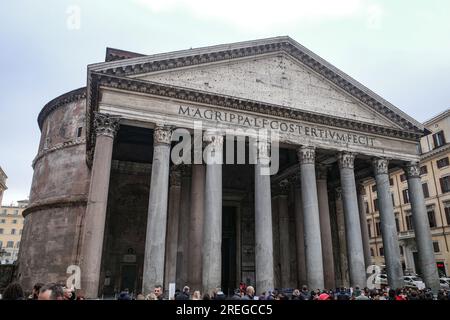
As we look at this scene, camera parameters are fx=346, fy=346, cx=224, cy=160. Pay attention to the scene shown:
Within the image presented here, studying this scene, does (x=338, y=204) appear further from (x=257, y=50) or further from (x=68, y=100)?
(x=68, y=100)

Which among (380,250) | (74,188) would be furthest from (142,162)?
(380,250)

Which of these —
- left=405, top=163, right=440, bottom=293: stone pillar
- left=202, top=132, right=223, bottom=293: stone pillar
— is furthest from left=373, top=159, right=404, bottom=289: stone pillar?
left=202, top=132, right=223, bottom=293: stone pillar

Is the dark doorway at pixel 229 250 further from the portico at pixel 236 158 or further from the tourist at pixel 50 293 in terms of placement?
the tourist at pixel 50 293

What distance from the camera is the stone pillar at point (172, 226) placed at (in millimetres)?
16000

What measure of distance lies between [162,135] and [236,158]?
635cm

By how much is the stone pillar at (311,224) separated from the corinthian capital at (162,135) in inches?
240

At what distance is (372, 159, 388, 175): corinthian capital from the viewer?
56.6 ft

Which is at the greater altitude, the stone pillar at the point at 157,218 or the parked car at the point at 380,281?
the stone pillar at the point at 157,218

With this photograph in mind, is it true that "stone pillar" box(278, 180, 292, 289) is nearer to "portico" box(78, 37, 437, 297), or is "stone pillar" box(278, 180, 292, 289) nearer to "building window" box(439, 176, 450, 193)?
"portico" box(78, 37, 437, 297)

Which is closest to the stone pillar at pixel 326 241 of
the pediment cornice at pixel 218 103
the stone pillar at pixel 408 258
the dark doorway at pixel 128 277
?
the pediment cornice at pixel 218 103

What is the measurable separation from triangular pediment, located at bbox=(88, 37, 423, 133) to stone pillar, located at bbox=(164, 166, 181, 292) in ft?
17.8

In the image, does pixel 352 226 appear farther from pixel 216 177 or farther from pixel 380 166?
pixel 216 177

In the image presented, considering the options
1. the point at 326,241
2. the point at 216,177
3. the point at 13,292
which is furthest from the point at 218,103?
the point at 13,292

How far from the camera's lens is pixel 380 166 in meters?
17.3
